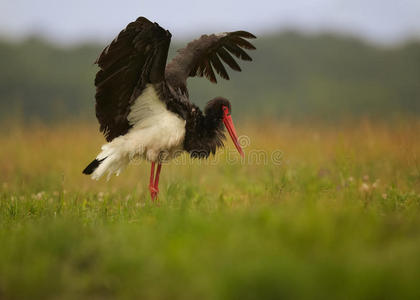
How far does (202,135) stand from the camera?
15.7 ft

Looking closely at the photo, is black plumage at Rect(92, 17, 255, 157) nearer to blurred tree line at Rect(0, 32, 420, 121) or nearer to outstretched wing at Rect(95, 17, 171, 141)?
outstretched wing at Rect(95, 17, 171, 141)

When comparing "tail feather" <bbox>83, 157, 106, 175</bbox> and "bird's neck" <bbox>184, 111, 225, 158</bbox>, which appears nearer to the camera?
"tail feather" <bbox>83, 157, 106, 175</bbox>

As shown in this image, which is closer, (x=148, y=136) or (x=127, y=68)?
(x=127, y=68)

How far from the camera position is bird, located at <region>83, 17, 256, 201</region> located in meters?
3.91

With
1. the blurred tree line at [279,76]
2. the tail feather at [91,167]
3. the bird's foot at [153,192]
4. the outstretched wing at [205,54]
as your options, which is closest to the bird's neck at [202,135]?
the outstretched wing at [205,54]

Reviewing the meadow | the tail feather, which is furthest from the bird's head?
the tail feather

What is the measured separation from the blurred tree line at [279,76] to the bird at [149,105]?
46.5 ft

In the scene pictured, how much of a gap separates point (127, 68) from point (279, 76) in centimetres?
2269

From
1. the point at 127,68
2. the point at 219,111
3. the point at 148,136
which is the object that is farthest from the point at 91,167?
the point at 219,111

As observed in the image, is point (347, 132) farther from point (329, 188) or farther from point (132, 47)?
point (132, 47)

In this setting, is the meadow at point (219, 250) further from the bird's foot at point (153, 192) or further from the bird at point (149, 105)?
the bird at point (149, 105)

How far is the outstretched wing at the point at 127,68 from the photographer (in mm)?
3818

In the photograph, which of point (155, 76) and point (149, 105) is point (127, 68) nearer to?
point (155, 76)

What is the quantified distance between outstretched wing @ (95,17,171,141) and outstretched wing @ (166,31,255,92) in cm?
64
